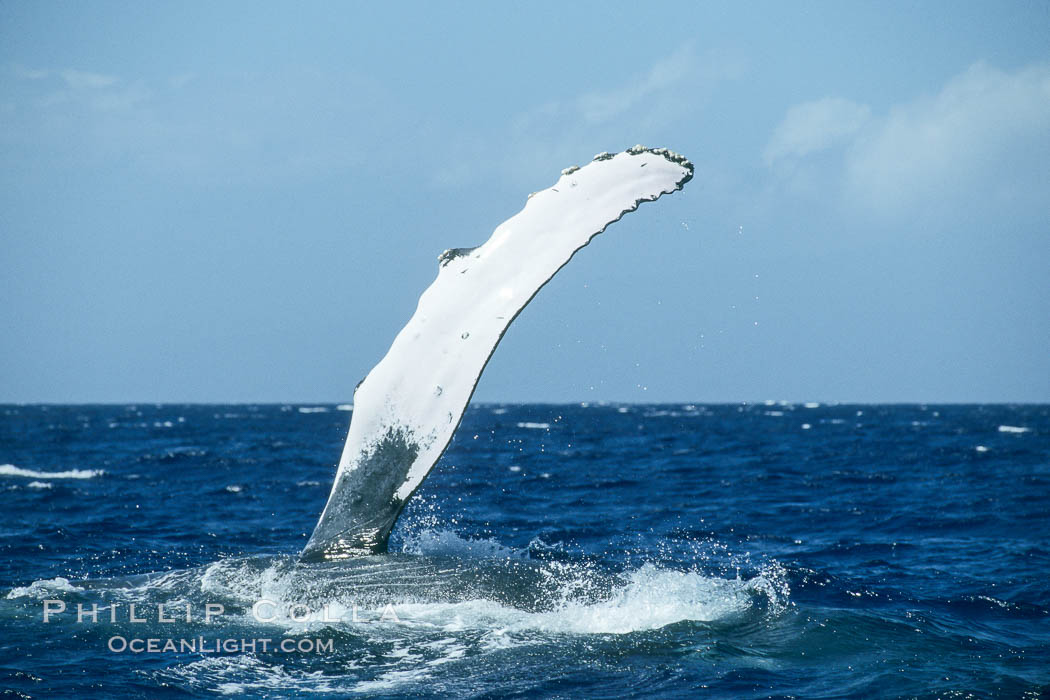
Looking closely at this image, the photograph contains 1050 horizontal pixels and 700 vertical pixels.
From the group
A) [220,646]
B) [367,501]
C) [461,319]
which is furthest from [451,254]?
[220,646]

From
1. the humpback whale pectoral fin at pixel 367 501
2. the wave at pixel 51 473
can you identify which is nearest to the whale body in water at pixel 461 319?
the humpback whale pectoral fin at pixel 367 501

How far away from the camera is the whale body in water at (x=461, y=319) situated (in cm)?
562

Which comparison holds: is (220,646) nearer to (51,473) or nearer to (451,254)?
(451,254)

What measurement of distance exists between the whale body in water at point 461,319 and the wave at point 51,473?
17.0 m

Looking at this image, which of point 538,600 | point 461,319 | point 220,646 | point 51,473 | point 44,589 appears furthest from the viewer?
point 51,473

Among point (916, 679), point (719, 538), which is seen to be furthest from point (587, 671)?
point (719, 538)

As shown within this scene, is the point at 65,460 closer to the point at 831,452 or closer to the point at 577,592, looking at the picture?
the point at 831,452

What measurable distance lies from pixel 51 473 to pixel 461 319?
1950 centimetres

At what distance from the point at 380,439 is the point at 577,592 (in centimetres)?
174

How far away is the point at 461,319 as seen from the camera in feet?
19.1

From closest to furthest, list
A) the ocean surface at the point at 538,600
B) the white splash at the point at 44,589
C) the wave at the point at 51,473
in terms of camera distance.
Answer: the ocean surface at the point at 538,600 → the white splash at the point at 44,589 → the wave at the point at 51,473

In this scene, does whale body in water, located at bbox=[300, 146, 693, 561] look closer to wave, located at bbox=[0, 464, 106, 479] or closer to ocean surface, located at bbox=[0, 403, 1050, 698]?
ocean surface, located at bbox=[0, 403, 1050, 698]

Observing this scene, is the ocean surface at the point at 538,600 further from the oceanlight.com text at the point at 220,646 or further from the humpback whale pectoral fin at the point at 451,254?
the humpback whale pectoral fin at the point at 451,254

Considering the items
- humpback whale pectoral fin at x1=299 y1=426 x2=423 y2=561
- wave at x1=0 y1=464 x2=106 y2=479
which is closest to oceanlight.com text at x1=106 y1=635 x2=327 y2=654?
humpback whale pectoral fin at x1=299 y1=426 x2=423 y2=561
